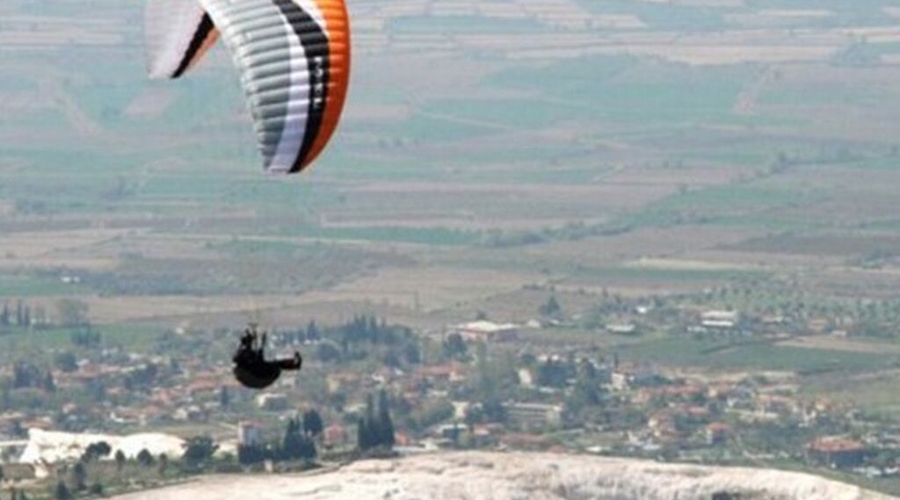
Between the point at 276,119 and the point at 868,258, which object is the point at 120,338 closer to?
the point at 868,258

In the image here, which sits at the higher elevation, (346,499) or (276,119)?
(276,119)

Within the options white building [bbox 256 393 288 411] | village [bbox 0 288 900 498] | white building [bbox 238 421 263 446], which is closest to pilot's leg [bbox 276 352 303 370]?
village [bbox 0 288 900 498]

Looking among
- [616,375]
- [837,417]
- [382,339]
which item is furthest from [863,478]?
[382,339]

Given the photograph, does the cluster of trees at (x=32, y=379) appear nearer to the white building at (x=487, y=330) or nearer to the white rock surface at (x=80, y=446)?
the white building at (x=487, y=330)

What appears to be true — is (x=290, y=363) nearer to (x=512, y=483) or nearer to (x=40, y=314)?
(x=512, y=483)

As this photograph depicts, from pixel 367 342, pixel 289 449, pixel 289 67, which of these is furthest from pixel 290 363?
pixel 367 342

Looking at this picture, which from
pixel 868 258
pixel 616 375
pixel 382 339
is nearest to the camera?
pixel 616 375

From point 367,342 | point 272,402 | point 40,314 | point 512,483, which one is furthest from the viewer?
point 40,314
